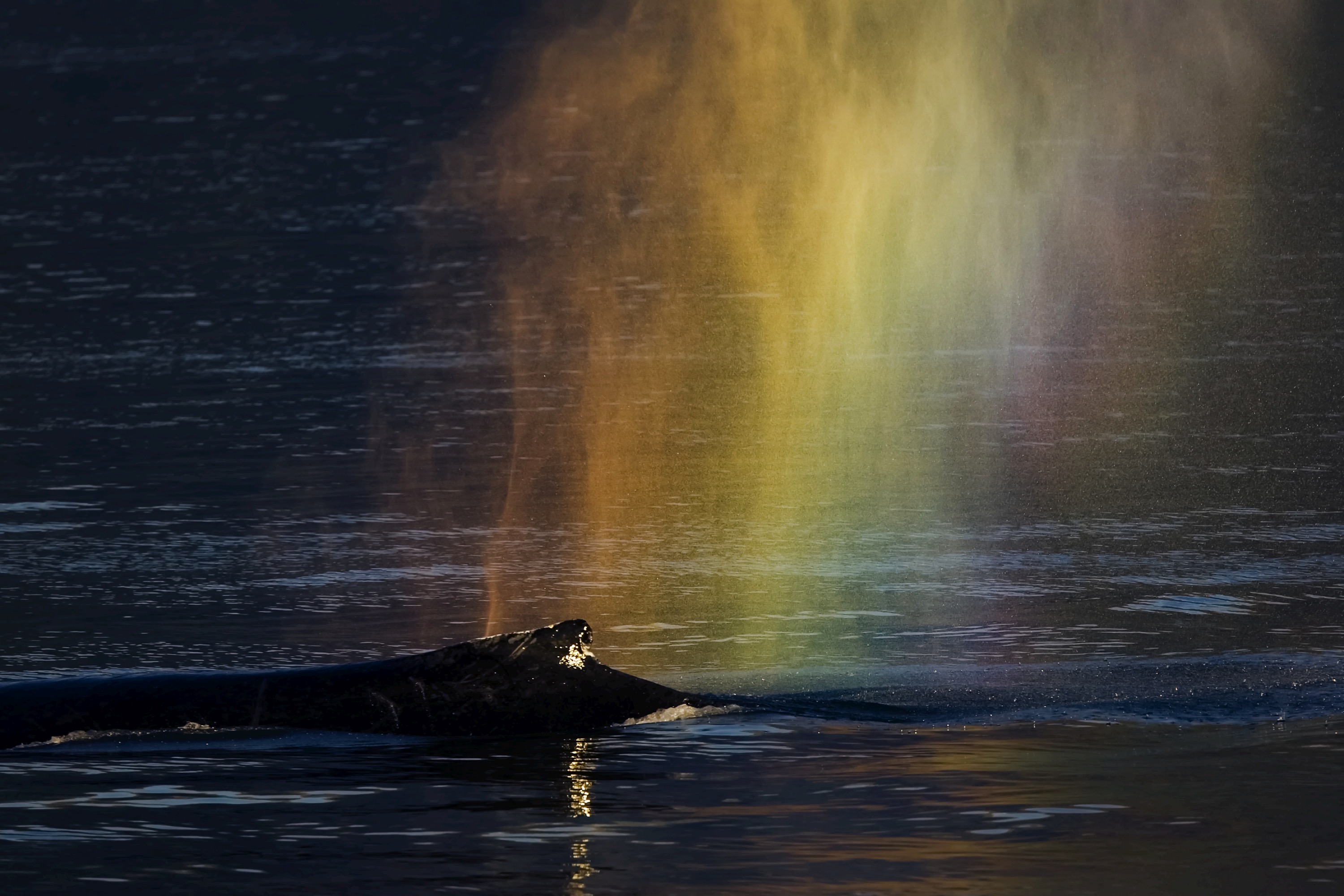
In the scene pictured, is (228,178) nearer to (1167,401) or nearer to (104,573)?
(1167,401)

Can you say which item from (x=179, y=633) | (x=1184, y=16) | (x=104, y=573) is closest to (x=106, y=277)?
(x=104, y=573)

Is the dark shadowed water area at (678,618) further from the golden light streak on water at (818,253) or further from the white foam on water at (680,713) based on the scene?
the golden light streak on water at (818,253)

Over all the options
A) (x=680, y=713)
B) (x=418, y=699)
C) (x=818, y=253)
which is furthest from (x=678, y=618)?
(x=818, y=253)

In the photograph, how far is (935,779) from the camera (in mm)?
9906

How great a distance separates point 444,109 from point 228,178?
39.9ft

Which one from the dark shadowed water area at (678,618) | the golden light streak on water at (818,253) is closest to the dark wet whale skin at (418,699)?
the dark shadowed water area at (678,618)

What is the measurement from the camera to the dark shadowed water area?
9094 mm

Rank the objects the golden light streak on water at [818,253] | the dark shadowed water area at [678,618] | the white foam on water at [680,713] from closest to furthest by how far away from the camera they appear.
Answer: the dark shadowed water area at [678,618] → the white foam on water at [680,713] → the golden light streak on water at [818,253]

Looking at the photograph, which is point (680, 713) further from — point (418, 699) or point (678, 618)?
point (678, 618)

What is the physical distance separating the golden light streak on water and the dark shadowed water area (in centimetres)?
34

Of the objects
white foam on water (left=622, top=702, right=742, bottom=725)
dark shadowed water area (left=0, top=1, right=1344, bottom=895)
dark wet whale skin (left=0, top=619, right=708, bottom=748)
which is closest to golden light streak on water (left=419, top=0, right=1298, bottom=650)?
dark shadowed water area (left=0, top=1, right=1344, bottom=895)

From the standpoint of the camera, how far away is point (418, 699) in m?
10.9

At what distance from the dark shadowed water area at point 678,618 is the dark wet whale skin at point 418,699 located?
0.14 m

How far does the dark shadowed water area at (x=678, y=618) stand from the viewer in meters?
9.09
